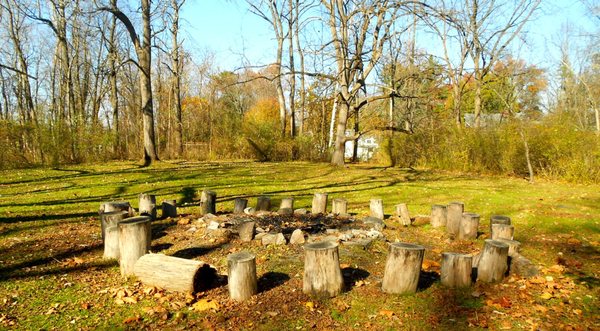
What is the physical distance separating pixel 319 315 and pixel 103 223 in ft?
11.6

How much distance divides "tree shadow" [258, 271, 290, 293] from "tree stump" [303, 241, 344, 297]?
45 cm

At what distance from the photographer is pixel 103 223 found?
553 centimetres

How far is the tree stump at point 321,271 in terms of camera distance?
156 inches

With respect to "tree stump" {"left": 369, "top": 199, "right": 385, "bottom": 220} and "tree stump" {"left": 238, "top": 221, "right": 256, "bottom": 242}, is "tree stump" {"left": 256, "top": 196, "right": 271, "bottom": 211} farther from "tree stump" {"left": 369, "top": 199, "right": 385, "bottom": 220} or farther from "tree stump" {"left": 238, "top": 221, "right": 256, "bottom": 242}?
"tree stump" {"left": 369, "top": 199, "right": 385, "bottom": 220}

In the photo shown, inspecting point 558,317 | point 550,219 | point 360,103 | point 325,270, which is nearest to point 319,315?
point 325,270

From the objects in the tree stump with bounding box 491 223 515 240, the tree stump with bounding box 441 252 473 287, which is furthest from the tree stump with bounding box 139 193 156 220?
the tree stump with bounding box 491 223 515 240

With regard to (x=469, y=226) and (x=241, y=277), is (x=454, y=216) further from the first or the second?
(x=241, y=277)

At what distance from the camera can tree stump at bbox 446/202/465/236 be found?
6.53 metres

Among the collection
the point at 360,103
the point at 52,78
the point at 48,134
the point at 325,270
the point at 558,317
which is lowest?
the point at 558,317

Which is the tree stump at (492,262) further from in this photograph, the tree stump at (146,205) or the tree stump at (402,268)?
the tree stump at (146,205)

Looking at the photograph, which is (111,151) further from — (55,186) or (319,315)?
(319,315)

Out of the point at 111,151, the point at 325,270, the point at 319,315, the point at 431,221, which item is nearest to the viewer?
the point at 319,315

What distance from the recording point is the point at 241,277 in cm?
394

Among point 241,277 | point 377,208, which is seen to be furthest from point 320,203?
point 241,277
